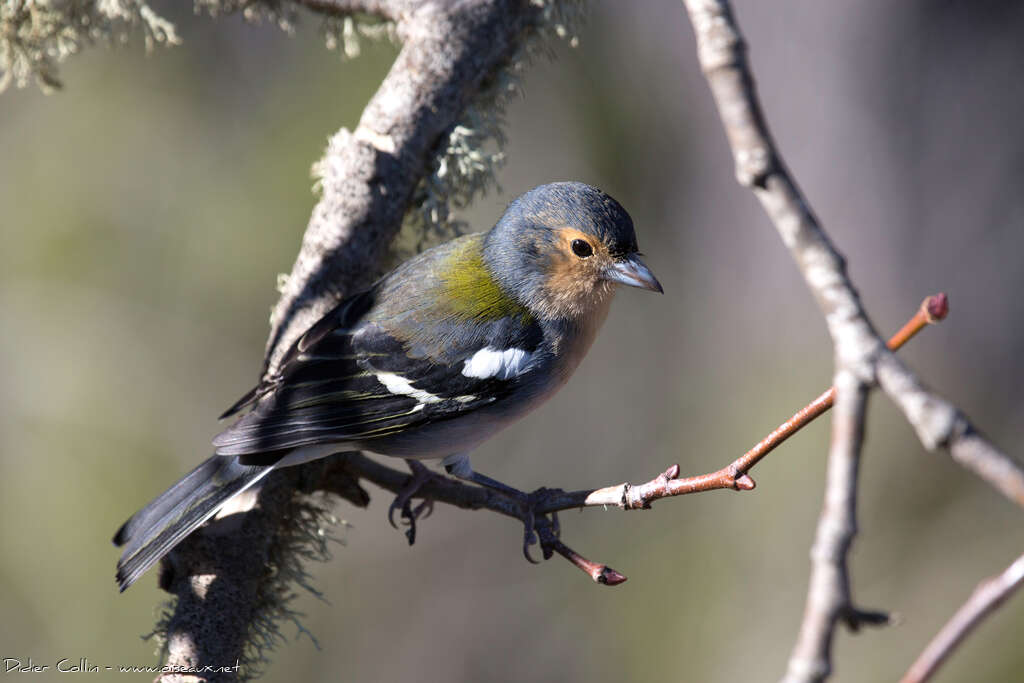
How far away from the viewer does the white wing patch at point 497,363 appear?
126 inches

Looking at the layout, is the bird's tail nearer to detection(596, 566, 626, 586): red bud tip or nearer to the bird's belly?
the bird's belly

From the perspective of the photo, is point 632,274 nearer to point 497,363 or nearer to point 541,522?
point 497,363

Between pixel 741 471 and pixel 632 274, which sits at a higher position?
pixel 632 274

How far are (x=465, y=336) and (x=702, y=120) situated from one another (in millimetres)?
4295

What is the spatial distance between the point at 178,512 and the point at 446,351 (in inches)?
39.2

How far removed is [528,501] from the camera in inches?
116

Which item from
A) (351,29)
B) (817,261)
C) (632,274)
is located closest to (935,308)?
(817,261)

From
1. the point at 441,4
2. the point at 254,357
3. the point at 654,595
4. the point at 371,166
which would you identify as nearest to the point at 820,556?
the point at 371,166

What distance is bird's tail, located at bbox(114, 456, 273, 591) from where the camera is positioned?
283 centimetres

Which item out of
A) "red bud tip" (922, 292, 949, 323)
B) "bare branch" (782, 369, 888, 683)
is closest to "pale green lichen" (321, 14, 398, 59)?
"red bud tip" (922, 292, 949, 323)

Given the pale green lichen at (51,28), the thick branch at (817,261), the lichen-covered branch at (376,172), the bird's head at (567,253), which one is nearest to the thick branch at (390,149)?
the lichen-covered branch at (376,172)

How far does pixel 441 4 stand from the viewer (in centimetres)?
356

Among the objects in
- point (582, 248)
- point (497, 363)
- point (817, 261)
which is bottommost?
point (817, 261)

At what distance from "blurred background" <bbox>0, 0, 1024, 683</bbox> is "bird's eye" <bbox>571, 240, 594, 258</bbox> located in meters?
3.06
